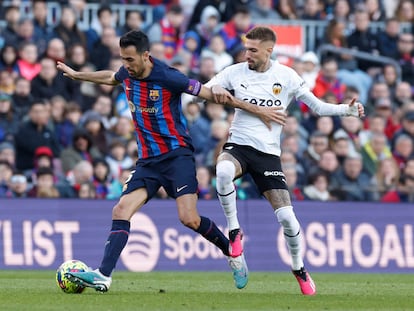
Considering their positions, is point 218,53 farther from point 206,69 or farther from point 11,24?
point 11,24

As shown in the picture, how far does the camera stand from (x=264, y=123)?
1273cm

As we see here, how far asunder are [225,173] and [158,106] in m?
0.95

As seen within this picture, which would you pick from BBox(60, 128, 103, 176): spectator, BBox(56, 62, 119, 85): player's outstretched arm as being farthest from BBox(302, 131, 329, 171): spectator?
BBox(56, 62, 119, 85): player's outstretched arm

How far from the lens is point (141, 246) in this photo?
59.1 feet

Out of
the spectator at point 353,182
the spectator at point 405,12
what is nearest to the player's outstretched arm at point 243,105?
the spectator at point 353,182

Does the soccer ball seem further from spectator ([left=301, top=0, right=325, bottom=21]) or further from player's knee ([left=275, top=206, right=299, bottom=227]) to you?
spectator ([left=301, top=0, right=325, bottom=21])

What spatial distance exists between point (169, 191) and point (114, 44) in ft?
31.4

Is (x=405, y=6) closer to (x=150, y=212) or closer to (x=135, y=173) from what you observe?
(x=150, y=212)

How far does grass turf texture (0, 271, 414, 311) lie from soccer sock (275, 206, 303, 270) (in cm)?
36

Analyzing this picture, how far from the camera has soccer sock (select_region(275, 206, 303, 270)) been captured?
12523 mm

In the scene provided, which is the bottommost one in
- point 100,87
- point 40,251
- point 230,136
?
point 40,251

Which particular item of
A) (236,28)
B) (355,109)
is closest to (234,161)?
(355,109)

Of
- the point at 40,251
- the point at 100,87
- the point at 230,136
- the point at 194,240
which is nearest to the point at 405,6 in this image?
the point at 100,87

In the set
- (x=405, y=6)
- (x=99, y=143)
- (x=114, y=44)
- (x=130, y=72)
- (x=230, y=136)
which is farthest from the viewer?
(x=405, y=6)
